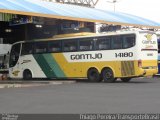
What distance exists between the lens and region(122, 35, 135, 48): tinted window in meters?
23.2

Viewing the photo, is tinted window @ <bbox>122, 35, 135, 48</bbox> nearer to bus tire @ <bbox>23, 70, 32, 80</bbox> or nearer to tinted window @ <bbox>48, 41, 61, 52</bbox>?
tinted window @ <bbox>48, 41, 61, 52</bbox>

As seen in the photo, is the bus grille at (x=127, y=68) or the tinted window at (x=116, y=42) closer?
the bus grille at (x=127, y=68)

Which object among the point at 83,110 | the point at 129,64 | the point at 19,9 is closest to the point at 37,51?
the point at 19,9

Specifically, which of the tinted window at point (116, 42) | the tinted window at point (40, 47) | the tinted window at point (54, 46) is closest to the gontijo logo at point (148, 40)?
the tinted window at point (116, 42)

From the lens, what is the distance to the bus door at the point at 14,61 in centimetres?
2888

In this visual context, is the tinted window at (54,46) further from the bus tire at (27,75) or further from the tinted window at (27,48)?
the bus tire at (27,75)

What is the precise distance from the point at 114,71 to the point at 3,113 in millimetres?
13987

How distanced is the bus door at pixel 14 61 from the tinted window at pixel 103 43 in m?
6.50

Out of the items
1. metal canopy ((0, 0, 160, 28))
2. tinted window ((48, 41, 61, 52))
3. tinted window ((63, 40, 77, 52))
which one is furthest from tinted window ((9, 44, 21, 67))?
tinted window ((63, 40, 77, 52))

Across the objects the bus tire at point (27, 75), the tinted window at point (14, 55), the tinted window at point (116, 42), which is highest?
the tinted window at point (116, 42)

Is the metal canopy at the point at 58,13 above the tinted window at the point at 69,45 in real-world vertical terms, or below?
above

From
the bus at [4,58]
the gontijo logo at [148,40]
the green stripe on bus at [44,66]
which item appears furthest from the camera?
the bus at [4,58]

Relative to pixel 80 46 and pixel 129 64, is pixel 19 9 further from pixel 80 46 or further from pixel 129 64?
pixel 129 64

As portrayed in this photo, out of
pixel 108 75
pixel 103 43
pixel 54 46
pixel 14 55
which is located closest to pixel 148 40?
pixel 103 43
